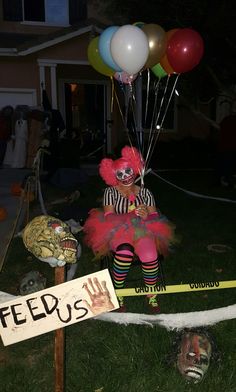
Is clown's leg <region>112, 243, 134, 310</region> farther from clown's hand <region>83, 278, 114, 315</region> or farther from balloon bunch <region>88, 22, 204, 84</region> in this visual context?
balloon bunch <region>88, 22, 204, 84</region>

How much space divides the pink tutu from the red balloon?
2.02 metres

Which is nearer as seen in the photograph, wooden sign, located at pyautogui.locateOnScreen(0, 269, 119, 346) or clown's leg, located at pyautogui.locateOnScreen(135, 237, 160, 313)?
wooden sign, located at pyautogui.locateOnScreen(0, 269, 119, 346)

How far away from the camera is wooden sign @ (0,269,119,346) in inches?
87.9

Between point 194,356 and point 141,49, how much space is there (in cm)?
295

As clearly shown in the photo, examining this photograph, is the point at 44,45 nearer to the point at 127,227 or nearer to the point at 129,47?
the point at 129,47

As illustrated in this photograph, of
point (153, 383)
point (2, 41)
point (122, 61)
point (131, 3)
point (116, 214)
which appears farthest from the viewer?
point (2, 41)

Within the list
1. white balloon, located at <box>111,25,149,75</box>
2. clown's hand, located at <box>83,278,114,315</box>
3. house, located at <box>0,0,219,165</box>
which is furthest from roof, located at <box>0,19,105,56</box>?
clown's hand, located at <box>83,278,114,315</box>

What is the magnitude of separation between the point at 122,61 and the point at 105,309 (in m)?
2.88

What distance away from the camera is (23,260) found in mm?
4930

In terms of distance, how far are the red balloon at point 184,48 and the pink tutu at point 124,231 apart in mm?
2019

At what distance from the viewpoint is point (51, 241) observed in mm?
2654

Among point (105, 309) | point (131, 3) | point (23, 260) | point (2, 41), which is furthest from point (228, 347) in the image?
point (2, 41)

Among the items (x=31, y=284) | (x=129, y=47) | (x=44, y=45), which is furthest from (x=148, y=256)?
(x=44, y=45)

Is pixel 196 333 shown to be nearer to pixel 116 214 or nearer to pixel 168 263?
pixel 116 214
